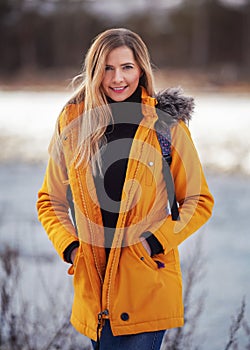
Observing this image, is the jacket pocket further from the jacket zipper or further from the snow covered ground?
the snow covered ground

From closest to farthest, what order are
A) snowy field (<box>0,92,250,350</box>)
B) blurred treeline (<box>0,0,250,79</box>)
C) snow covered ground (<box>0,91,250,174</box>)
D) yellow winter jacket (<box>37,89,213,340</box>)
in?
yellow winter jacket (<box>37,89,213,340</box>)
snowy field (<box>0,92,250,350</box>)
snow covered ground (<box>0,91,250,174</box>)
blurred treeline (<box>0,0,250,79</box>)

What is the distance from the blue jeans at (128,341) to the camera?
2.09 meters

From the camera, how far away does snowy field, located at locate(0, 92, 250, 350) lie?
3859 millimetres

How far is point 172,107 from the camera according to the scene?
2.16 m

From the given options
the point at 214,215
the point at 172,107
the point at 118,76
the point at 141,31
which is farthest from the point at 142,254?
the point at 141,31

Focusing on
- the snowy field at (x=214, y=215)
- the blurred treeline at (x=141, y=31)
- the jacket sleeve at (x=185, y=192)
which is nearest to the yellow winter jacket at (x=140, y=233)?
the jacket sleeve at (x=185, y=192)

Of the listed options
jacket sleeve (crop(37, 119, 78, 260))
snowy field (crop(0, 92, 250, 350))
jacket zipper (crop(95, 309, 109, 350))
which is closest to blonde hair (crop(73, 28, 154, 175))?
jacket sleeve (crop(37, 119, 78, 260))

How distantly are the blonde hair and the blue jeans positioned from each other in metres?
0.59

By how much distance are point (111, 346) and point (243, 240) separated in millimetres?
3114

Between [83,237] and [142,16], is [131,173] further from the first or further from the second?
[142,16]

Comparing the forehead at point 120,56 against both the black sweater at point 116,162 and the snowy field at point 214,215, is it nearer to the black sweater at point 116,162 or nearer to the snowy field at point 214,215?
the black sweater at point 116,162

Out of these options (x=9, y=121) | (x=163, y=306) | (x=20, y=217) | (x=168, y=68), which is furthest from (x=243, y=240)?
(x=168, y=68)

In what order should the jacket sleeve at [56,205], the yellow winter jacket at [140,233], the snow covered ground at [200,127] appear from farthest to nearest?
the snow covered ground at [200,127], the jacket sleeve at [56,205], the yellow winter jacket at [140,233]

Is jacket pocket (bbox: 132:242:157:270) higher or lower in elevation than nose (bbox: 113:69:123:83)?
lower
